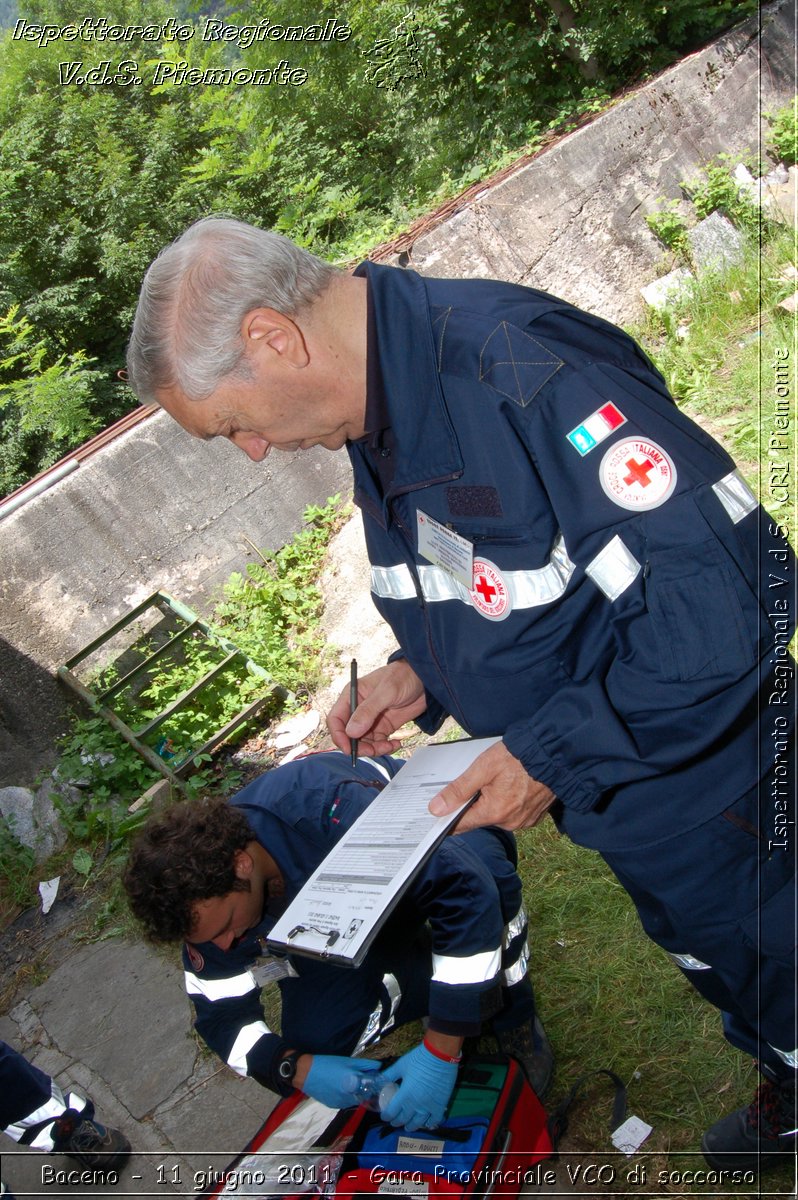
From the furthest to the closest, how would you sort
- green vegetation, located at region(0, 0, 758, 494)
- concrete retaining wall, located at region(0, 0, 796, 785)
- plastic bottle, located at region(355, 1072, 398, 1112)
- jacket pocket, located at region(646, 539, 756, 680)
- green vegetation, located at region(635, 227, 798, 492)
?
green vegetation, located at region(0, 0, 758, 494) → concrete retaining wall, located at region(0, 0, 796, 785) → green vegetation, located at region(635, 227, 798, 492) → plastic bottle, located at region(355, 1072, 398, 1112) → jacket pocket, located at region(646, 539, 756, 680)

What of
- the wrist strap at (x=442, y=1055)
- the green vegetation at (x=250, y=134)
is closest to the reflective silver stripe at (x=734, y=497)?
the wrist strap at (x=442, y=1055)

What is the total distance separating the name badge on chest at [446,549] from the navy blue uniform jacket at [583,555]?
14 millimetres

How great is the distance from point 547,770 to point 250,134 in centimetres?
1179

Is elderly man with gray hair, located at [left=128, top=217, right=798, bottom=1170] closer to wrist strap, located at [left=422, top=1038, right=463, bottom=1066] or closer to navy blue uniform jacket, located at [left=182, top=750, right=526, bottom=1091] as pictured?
navy blue uniform jacket, located at [left=182, top=750, right=526, bottom=1091]

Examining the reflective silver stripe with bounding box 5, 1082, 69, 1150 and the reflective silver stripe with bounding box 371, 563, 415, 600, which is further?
the reflective silver stripe with bounding box 5, 1082, 69, 1150

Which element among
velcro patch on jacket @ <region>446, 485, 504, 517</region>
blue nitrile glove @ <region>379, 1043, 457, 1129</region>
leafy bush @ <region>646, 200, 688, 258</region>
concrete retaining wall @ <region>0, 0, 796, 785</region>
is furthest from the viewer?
leafy bush @ <region>646, 200, 688, 258</region>

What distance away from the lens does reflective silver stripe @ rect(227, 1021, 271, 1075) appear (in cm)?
230

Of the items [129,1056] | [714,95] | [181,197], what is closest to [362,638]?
[129,1056]

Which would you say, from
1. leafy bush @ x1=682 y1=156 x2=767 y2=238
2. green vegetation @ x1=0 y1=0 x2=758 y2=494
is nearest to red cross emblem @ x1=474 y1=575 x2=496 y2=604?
leafy bush @ x1=682 y1=156 x2=767 y2=238

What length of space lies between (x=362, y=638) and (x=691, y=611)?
13.6 feet

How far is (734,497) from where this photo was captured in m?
1.35

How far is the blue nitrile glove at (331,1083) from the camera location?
2.22 metres

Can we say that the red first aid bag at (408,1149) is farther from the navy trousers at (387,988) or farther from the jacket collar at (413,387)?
the jacket collar at (413,387)

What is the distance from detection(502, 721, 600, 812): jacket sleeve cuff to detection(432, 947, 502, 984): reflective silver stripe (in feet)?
2.82
